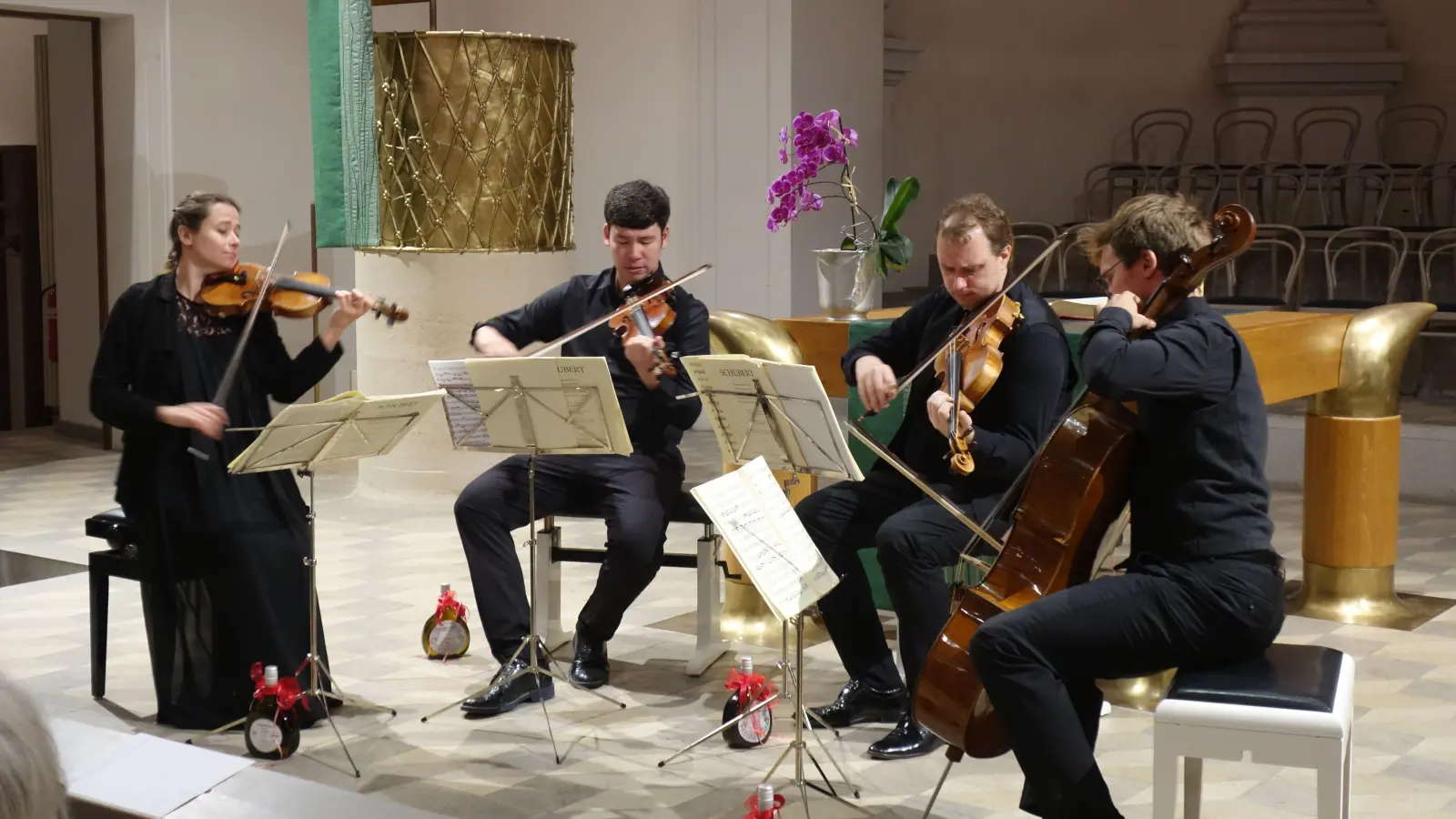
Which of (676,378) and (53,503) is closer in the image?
(676,378)

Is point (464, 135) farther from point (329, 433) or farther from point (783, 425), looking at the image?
point (783, 425)

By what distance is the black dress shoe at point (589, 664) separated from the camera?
383cm

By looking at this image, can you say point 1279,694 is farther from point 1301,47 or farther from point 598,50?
point 1301,47

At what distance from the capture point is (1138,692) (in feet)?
12.2

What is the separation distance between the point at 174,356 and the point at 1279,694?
7.60ft

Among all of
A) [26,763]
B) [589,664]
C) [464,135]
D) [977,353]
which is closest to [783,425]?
[977,353]

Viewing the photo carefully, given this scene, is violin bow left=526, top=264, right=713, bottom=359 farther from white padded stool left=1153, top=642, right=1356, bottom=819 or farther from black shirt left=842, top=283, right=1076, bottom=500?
white padded stool left=1153, top=642, right=1356, bottom=819

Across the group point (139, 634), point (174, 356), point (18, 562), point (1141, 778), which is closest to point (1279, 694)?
point (1141, 778)

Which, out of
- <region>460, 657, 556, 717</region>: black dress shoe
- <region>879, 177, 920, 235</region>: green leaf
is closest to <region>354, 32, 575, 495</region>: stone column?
<region>879, 177, 920, 235</region>: green leaf

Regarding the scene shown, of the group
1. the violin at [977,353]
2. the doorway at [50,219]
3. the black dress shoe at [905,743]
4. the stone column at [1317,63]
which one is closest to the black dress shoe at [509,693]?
the black dress shoe at [905,743]

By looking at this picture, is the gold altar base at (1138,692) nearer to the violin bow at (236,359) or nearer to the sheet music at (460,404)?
the sheet music at (460,404)

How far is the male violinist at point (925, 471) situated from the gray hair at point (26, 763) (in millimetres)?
2167

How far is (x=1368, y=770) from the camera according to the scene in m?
3.26

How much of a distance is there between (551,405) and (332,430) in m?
0.44
